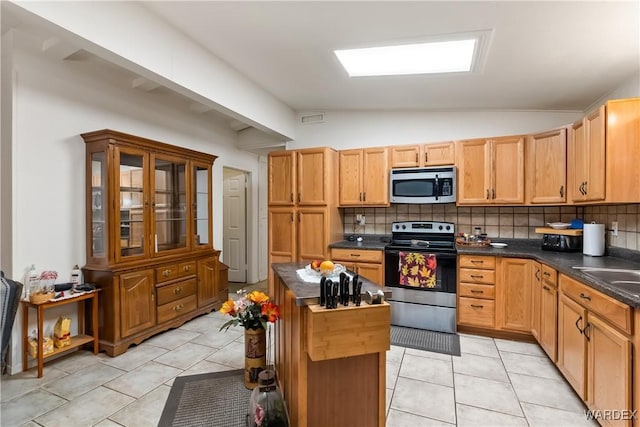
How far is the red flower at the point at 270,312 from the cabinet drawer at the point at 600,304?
191 cm

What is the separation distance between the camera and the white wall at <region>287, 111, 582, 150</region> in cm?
354

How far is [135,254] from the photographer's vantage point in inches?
118

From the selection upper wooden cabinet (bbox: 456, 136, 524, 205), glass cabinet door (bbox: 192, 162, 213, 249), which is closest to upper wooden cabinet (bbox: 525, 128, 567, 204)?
upper wooden cabinet (bbox: 456, 136, 524, 205)

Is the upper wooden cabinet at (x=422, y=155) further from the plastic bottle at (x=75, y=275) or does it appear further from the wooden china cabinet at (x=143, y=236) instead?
the plastic bottle at (x=75, y=275)

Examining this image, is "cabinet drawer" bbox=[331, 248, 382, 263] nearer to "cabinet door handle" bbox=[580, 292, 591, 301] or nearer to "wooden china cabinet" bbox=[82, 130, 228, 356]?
"wooden china cabinet" bbox=[82, 130, 228, 356]

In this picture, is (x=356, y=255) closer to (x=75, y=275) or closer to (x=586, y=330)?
(x=586, y=330)

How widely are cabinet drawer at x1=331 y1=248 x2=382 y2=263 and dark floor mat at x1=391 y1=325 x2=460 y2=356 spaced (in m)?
0.81

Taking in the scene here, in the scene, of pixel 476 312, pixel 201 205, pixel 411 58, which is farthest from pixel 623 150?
pixel 201 205

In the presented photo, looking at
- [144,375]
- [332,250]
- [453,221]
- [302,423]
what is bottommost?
[144,375]

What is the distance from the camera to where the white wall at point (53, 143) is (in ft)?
8.00

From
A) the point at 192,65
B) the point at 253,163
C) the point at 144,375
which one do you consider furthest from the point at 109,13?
the point at 253,163

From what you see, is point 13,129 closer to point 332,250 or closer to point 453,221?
point 332,250

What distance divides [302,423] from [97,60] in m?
3.57

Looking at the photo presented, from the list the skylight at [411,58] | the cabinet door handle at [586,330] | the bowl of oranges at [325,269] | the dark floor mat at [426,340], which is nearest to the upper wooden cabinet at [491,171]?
the skylight at [411,58]
